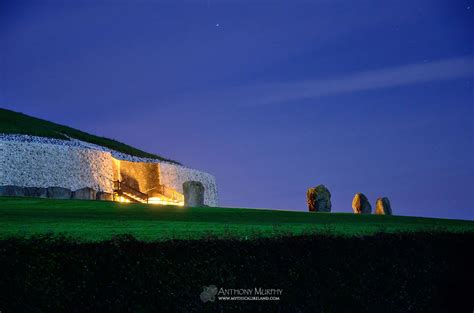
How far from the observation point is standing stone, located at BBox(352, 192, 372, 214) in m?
37.2

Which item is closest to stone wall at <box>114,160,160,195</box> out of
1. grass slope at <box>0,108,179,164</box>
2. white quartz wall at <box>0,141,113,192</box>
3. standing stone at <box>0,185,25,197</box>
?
white quartz wall at <box>0,141,113,192</box>

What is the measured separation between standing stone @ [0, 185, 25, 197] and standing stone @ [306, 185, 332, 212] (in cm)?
1770

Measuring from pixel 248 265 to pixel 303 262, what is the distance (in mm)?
1271

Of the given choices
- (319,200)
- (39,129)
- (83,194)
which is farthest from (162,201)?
(319,200)

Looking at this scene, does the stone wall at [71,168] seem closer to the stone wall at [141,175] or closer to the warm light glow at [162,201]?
the stone wall at [141,175]

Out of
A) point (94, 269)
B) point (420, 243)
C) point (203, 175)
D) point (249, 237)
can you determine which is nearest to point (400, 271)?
point (420, 243)

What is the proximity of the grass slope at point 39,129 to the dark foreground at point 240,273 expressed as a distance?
136 ft

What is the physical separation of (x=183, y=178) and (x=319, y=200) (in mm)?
22165

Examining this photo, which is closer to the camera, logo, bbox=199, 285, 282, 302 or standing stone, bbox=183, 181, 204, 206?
logo, bbox=199, 285, 282, 302

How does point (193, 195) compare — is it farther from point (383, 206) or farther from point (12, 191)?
point (12, 191)

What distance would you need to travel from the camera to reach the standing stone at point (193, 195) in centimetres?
3419

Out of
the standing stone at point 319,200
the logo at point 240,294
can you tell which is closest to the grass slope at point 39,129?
the standing stone at point 319,200

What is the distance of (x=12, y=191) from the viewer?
133 ft

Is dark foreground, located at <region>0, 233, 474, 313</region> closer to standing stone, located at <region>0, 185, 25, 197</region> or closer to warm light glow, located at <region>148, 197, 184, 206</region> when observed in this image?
standing stone, located at <region>0, 185, 25, 197</region>
